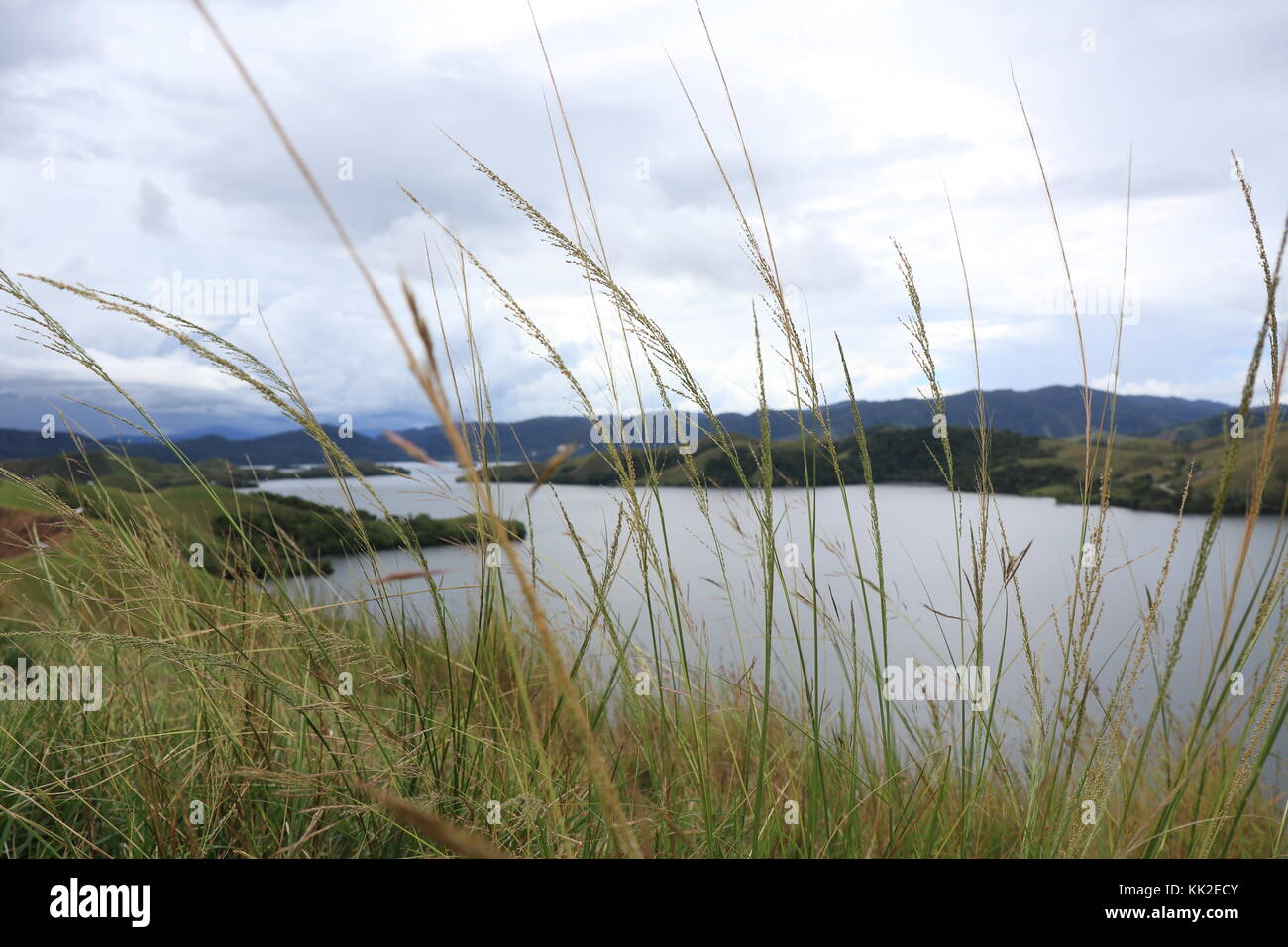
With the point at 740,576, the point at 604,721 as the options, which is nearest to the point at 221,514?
the point at 604,721

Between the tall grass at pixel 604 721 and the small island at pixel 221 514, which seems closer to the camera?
the tall grass at pixel 604 721

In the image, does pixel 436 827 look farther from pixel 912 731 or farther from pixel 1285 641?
pixel 912 731

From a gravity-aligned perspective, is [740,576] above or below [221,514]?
below

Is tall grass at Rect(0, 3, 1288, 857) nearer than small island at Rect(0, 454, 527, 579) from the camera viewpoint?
Yes

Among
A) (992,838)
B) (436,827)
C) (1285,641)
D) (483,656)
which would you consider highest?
Answer: (436,827)

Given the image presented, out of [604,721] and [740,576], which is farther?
[740,576]

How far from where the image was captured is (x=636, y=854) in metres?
0.55

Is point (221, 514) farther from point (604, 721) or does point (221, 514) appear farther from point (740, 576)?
point (740, 576)
